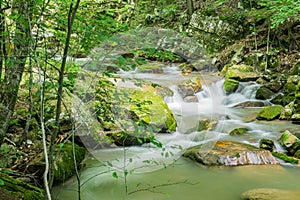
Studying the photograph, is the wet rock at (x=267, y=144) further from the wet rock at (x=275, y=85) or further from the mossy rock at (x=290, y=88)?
the wet rock at (x=275, y=85)

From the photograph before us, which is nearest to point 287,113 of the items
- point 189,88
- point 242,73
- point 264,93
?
point 264,93

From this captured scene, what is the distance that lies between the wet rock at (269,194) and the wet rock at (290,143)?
1.32 m

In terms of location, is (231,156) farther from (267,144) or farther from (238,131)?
(238,131)

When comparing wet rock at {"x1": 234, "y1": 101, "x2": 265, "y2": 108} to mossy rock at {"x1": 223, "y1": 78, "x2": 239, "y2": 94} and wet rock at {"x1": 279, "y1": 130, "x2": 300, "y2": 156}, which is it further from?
wet rock at {"x1": 279, "y1": 130, "x2": 300, "y2": 156}

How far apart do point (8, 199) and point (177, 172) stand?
2.64 metres

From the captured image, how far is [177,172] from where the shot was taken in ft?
14.5

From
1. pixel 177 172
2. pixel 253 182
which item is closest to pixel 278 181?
pixel 253 182

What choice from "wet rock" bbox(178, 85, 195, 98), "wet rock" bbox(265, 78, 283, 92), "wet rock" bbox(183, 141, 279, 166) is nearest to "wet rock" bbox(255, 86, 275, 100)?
"wet rock" bbox(265, 78, 283, 92)

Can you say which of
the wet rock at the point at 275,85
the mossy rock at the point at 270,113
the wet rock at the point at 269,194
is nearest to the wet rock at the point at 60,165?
the wet rock at the point at 269,194

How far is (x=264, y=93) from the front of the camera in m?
8.41

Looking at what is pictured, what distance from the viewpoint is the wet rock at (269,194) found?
342 cm

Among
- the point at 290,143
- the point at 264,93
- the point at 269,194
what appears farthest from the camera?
the point at 264,93

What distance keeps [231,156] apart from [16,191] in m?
3.18

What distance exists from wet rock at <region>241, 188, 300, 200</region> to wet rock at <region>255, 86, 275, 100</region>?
502 cm
